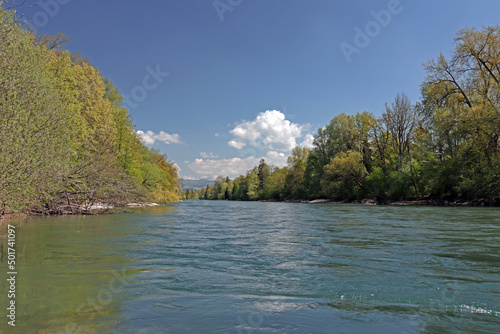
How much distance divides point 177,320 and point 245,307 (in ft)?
3.13

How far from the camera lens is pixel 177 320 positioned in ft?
12.5

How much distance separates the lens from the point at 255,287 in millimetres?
5309

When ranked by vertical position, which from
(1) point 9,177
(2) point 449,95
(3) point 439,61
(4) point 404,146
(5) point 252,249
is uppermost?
(3) point 439,61

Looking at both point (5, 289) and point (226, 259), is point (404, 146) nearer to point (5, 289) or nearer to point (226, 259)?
point (226, 259)

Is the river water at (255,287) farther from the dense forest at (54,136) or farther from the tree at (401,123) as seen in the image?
the tree at (401,123)

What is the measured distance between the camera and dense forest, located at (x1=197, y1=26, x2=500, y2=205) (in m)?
31.6

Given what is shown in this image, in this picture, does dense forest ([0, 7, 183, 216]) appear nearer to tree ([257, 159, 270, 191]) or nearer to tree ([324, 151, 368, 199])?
tree ([324, 151, 368, 199])

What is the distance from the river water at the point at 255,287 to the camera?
3.75m

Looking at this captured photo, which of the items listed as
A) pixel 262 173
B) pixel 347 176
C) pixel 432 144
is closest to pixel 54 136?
pixel 432 144

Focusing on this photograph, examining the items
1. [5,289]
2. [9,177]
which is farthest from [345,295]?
[9,177]

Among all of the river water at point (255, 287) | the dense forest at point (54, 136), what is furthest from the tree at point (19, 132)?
the river water at point (255, 287)

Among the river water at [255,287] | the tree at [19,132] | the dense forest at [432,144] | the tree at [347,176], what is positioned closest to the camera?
the river water at [255,287]

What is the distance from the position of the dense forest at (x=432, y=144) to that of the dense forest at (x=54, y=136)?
31564 mm

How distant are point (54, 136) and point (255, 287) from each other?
45.4 ft
